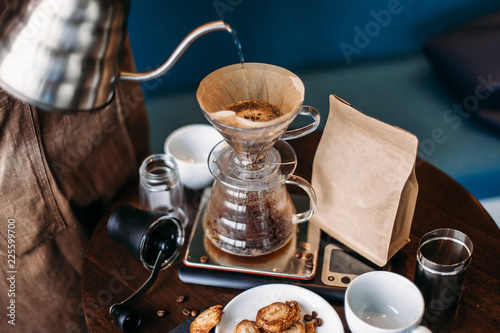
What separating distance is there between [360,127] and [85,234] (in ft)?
2.15

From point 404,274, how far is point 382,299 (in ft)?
0.37

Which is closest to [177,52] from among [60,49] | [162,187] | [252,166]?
[60,49]

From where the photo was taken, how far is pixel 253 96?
31.3 inches

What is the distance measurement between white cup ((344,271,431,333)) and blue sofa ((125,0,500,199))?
77cm

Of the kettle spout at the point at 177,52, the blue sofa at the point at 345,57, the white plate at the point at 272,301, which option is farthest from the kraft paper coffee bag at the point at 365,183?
the blue sofa at the point at 345,57

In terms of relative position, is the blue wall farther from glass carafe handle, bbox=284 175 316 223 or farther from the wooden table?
glass carafe handle, bbox=284 175 316 223

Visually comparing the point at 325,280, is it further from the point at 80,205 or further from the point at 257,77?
the point at 80,205

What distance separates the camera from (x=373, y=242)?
0.83 meters

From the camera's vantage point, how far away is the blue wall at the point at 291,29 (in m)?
1.41

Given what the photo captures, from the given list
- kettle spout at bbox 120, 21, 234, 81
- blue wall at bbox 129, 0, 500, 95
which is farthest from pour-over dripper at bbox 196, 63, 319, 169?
blue wall at bbox 129, 0, 500, 95

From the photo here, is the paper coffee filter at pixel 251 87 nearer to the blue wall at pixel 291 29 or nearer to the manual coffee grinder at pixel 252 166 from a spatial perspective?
the manual coffee grinder at pixel 252 166

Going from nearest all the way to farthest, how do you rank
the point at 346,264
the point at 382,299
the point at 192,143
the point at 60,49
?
the point at 60,49 < the point at 382,299 < the point at 346,264 < the point at 192,143

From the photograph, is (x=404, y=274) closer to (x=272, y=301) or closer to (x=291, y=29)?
(x=272, y=301)

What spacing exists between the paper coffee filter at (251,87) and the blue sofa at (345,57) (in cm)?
69
